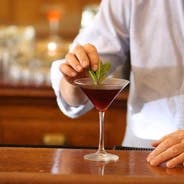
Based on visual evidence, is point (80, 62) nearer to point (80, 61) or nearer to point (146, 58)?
point (80, 61)

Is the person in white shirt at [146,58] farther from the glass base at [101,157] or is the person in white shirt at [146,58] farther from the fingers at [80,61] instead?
the glass base at [101,157]

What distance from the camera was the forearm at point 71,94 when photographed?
6.07ft

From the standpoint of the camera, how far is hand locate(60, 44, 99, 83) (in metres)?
1.59

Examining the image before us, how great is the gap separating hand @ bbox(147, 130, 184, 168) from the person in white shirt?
0.47 metres

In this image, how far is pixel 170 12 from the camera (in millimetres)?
1974

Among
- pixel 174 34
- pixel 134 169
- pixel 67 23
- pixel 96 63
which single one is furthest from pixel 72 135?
pixel 67 23

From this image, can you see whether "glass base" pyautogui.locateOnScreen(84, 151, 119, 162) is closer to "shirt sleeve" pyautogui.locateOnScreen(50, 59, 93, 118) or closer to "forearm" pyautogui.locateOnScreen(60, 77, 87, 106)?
"forearm" pyautogui.locateOnScreen(60, 77, 87, 106)

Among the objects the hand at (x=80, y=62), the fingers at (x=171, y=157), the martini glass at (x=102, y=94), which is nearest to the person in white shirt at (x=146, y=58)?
the hand at (x=80, y=62)

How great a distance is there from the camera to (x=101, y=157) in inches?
56.8

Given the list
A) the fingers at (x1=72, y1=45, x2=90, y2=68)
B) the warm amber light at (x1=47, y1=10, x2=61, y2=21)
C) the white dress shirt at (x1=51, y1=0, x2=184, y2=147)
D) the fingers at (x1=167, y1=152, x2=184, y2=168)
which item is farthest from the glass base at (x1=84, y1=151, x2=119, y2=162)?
the warm amber light at (x1=47, y1=10, x2=61, y2=21)

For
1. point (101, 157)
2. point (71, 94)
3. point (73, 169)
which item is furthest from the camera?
point (71, 94)

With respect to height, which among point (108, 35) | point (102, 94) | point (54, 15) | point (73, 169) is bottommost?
point (73, 169)

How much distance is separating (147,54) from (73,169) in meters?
0.75

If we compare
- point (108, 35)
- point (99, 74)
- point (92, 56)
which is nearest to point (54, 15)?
point (108, 35)
